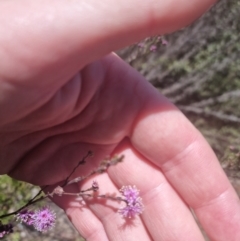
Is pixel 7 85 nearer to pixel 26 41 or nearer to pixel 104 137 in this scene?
pixel 26 41

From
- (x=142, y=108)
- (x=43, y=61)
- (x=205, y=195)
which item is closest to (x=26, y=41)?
(x=43, y=61)

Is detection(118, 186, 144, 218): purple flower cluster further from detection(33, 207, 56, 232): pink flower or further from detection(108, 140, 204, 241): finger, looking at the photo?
detection(33, 207, 56, 232): pink flower

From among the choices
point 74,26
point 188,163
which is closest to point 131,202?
point 188,163

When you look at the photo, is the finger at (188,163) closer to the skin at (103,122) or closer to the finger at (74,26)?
the skin at (103,122)

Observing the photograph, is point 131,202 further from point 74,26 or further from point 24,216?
point 74,26

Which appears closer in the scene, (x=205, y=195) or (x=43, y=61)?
(x=43, y=61)

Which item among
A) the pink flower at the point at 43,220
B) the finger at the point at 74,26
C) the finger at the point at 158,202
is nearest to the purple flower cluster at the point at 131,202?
the finger at the point at 158,202

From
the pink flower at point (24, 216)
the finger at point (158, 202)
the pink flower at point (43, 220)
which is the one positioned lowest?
the finger at point (158, 202)
